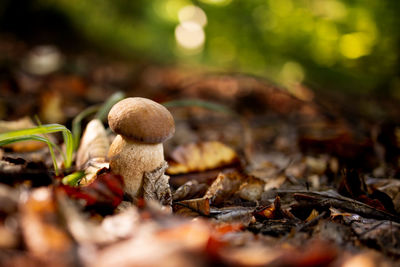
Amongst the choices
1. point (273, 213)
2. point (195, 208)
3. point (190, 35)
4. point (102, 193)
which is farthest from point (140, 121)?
point (190, 35)

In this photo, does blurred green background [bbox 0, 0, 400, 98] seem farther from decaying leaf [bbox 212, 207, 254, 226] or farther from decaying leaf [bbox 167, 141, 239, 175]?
decaying leaf [bbox 212, 207, 254, 226]

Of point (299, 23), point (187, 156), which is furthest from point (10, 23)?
point (187, 156)

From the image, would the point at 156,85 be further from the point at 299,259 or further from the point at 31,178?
the point at 299,259

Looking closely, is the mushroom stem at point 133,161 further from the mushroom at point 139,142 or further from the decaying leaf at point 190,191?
the decaying leaf at point 190,191

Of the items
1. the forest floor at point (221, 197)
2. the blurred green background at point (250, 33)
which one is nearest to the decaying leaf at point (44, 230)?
the forest floor at point (221, 197)

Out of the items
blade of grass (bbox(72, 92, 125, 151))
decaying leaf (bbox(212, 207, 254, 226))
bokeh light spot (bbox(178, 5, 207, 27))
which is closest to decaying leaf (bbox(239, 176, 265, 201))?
decaying leaf (bbox(212, 207, 254, 226))

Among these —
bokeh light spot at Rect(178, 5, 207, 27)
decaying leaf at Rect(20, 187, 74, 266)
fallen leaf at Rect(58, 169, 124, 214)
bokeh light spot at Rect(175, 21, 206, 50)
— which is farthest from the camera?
bokeh light spot at Rect(175, 21, 206, 50)

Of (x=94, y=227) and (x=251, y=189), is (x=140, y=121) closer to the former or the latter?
(x=94, y=227)
